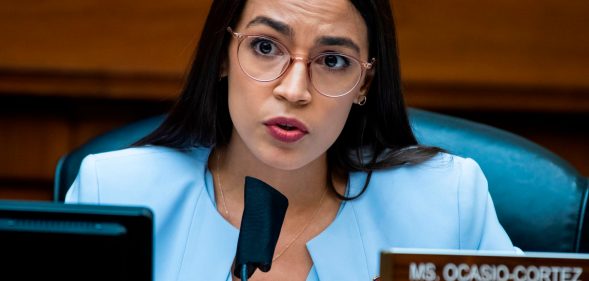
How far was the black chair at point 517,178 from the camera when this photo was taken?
1.76 meters

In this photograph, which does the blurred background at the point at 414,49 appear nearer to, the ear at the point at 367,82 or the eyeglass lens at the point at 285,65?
the ear at the point at 367,82

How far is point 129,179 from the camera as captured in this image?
161cm

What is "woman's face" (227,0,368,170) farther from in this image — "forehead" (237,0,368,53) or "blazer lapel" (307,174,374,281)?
"blazer lapel" (307,174,374,281)

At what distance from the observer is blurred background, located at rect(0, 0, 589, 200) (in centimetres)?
253

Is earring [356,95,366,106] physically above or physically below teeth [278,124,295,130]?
above

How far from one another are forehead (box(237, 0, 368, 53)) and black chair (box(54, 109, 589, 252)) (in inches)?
14.2

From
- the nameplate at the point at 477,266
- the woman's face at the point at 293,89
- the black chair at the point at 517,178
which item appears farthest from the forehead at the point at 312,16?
the nameplate at the point at 477,266

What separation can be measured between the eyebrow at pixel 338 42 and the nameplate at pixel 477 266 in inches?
21.7

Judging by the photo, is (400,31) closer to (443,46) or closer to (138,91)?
(443,46)

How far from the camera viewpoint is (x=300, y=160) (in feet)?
4.86

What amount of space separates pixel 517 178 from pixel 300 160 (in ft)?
1.49

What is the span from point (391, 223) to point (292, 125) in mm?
273

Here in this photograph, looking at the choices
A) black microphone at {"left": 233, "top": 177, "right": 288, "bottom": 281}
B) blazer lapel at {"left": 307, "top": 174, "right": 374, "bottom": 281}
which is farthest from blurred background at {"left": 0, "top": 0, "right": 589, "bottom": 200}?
black microphone at {"left": 233, "top": 177, "right": 288, "bottom": 281}

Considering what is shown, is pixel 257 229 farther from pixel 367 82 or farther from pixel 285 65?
pixel 367 82
